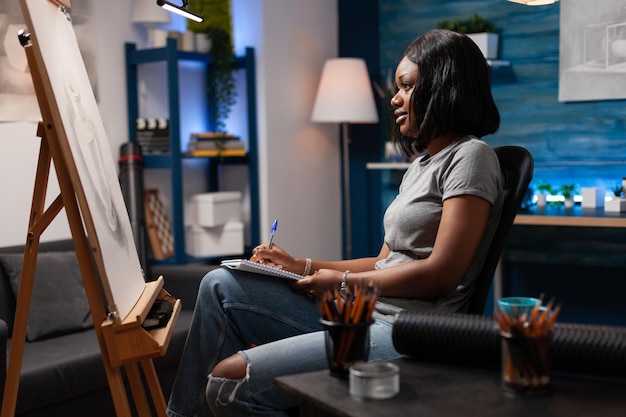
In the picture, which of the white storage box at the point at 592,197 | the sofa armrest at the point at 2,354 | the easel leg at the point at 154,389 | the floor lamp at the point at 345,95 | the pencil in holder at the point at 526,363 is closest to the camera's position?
the pencil in holder at the point at 526,363

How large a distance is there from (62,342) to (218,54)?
1.84 metres

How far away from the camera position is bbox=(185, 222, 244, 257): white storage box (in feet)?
13.8

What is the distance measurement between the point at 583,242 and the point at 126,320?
9.52ft

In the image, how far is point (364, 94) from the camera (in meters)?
4.59

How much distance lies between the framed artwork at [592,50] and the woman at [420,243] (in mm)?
2316

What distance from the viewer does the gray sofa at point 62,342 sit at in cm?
266

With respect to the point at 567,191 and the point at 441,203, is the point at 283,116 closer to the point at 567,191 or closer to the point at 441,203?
the point at 567,191

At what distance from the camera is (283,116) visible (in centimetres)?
458

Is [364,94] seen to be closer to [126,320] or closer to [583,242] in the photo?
[583,242]

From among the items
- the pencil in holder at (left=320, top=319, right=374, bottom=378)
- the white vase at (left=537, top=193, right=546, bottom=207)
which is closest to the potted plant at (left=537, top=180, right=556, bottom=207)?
the white vase at (left=537, top=193, right=546, bottom=207)

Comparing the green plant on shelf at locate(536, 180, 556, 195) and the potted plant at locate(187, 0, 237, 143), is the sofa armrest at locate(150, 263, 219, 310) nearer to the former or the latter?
the potted plant at locate(187, 0, 237, 143)

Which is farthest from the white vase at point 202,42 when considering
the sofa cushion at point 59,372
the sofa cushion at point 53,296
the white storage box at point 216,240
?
the sofa cushion at point 59,372

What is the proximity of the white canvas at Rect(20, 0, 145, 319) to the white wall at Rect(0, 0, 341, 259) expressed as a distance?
4.50ft

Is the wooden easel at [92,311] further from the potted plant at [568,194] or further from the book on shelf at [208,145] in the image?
the potted plant at [568,194]
